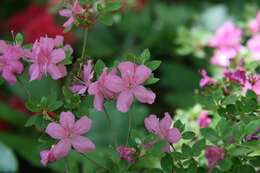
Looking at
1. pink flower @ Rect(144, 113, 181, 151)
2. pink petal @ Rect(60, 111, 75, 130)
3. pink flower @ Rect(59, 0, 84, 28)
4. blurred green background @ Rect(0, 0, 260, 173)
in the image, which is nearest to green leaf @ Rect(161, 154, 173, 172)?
pink flower @ Rect(144, 113, 181, 151)

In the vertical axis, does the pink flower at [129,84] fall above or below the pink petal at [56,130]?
above

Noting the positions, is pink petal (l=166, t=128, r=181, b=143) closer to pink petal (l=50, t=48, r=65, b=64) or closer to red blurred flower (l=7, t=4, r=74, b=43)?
pink petal (l=50, t=48, r=65, b=64)

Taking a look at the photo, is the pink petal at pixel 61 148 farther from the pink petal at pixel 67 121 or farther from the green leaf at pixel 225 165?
the green leaf at pixel 225 165

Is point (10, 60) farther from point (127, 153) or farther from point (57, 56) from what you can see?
point (127, 153)

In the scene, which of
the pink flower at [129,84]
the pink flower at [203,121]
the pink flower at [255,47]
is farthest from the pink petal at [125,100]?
the pink flower at [255,47]

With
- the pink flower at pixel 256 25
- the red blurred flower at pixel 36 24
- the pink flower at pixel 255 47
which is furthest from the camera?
the red blurred flower at pixel 36 24

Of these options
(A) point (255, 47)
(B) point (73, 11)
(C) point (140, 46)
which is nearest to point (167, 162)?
(B) point (73, 11)

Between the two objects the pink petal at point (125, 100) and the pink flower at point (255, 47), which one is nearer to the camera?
the pink petal at point (125, 100)
